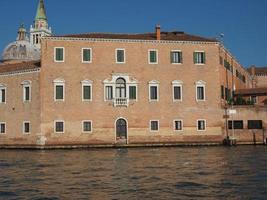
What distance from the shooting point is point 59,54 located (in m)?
36.1

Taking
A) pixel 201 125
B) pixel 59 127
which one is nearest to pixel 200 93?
pixel 201 125

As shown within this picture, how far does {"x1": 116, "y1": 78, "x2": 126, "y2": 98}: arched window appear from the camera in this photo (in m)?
36.8

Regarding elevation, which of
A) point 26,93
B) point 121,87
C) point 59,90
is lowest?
point 26,93

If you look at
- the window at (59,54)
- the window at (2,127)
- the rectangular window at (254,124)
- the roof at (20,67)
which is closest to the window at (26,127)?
the window at (2,127)

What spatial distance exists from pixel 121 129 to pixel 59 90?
6.04m

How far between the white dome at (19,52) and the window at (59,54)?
127ft

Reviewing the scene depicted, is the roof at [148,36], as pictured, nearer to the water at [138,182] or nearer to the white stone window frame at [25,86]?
the white stone window frame at [25,86]

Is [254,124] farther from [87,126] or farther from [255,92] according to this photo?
[87,126]

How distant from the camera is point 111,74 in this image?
36.6m

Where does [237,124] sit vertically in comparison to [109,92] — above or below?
below

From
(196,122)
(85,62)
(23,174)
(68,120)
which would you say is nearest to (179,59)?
(196,122)

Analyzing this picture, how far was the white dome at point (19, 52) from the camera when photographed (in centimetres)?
7306

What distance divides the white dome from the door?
4117 cm

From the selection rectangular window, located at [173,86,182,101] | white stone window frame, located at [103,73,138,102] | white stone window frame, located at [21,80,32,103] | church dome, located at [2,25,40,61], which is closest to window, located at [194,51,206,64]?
rectangular window, located at [173,86,182,101]
